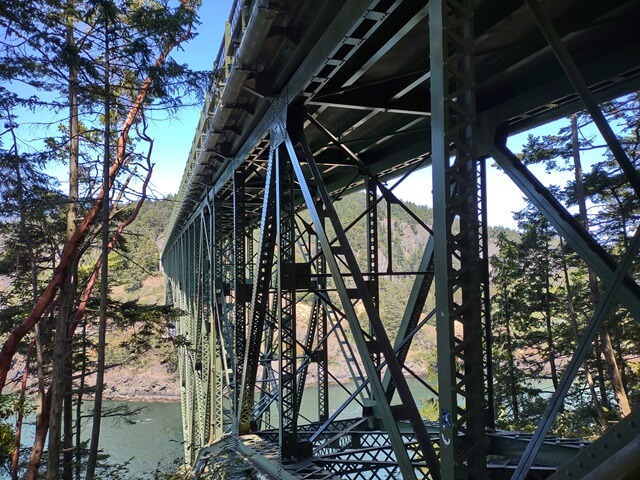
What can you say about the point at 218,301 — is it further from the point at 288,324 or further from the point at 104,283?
the point at 288,324

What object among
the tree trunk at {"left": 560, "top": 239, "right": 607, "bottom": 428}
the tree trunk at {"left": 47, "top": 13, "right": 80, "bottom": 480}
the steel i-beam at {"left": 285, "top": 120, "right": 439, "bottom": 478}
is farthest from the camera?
the tree trunk at {"left": 560, "top": 239, "right": 607, "bottom": 428}

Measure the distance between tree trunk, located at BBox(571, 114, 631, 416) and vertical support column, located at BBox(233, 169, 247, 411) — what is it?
33.7 feet

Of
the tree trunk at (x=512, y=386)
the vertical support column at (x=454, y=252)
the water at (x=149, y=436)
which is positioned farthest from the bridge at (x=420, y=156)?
the water at (x=149, y=436)

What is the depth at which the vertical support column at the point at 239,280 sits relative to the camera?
772cm

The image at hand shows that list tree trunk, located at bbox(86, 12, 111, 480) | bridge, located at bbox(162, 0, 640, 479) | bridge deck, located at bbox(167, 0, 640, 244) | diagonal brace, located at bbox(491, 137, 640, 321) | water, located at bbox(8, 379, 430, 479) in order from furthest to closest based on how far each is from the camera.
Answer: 1. water, located at bbox(8, 379, 430, 479)
2. tree trunk, located at bbox(86, 12, 111, 480)
3. bridge deck, located at bbox(167, 0, 640, 244)
4. diagonal brace, located at bbox(491, 137, 640, 321)
5. bridge, located at bbox(162, 0, 640, 479)

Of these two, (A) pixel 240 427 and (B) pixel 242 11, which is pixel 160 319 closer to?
(A) pixel 240 427

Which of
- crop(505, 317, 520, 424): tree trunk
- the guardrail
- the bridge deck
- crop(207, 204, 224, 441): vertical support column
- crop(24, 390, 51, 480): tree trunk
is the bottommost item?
crop(505, 317, 520, 424): tree trunk

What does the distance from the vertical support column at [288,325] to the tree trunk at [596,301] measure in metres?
10.8

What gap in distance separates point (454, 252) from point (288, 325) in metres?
3.55

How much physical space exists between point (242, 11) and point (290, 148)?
1630mm

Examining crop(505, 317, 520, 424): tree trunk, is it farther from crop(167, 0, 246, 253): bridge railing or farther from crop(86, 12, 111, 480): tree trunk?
crop(86, 12, 111, 480): tree trunk

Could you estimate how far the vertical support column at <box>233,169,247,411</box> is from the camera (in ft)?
25.3

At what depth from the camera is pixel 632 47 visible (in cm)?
408

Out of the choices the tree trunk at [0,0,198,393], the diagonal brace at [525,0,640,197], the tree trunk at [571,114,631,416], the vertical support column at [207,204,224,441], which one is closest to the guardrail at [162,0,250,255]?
the tree trunk at [0,0,198,393]
